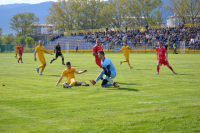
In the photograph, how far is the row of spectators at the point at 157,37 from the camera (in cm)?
5283

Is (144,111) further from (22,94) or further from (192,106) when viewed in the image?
(22,94)

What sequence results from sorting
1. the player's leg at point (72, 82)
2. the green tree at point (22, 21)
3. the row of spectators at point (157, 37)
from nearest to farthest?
the player's leg at point (72, 82)
the row of spectators at point (157, 37)
the green tree at point (22, 21)

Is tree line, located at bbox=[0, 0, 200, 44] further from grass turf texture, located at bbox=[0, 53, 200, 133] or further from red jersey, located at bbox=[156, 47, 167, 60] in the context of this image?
grass turf texture, located at bbox=[0, 53, 200, 133]

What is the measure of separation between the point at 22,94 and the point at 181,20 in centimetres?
9391

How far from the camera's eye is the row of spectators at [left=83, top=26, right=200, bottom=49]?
52.8 metres

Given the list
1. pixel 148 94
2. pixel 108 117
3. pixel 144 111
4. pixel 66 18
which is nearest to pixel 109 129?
pixel 108 117

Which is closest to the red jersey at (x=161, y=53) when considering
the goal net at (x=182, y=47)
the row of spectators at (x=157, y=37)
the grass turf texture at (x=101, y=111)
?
the grass turf texture at (x=101, y=111)

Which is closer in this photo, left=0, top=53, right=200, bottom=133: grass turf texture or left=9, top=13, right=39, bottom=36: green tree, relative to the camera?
left=0, top=53, right=200, bottom=133: grass turf texture

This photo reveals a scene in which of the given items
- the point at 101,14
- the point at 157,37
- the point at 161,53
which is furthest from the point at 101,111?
the point at 101,14

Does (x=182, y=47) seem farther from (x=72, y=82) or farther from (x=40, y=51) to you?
(x=72, y=82)

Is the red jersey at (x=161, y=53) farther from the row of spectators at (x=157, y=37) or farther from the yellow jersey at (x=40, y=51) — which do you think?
the row of spectators at (x=157, y=37)

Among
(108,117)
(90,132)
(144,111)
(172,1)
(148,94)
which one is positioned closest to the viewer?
(90,132)

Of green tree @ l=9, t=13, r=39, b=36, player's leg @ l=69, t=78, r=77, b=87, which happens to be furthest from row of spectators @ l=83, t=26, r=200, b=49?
green tree @ l=9, t=13, r=39, b=36

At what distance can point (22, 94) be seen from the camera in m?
9.64
